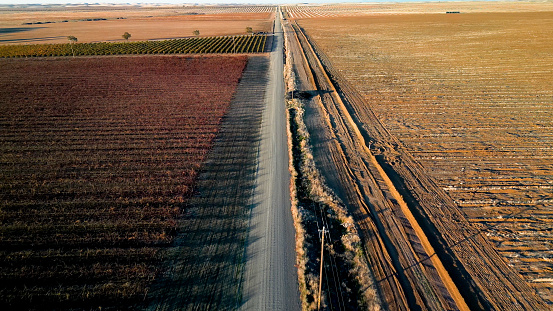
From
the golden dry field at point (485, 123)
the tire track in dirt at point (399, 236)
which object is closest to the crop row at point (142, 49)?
the golden dry field at point (485, 123)

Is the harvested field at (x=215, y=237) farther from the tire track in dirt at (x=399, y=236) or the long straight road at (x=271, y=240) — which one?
the tire track in dirt at (x=399, y=236)

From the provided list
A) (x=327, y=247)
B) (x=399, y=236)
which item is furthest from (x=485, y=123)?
(x=327, y=247)

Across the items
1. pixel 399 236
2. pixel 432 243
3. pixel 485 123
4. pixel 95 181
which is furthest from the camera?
pixel 485 123

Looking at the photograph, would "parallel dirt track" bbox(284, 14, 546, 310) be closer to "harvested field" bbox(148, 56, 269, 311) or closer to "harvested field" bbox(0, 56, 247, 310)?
"harvested field" bbox(148, 56, 269, 311)

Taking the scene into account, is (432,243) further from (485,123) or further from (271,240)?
(485,123)

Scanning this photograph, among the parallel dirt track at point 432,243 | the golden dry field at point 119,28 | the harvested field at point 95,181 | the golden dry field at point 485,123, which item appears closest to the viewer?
the parallel dirt track at point 432,243
